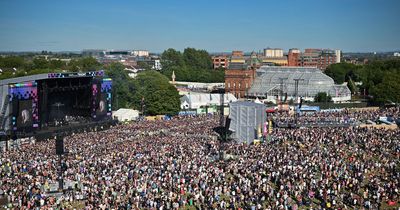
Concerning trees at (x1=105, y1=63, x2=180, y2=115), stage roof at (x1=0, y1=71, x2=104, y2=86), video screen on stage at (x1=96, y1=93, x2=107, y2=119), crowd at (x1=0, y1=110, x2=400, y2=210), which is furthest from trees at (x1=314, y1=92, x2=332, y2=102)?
stage roof at (x1=0, y1=71, x2=104, y2=86)

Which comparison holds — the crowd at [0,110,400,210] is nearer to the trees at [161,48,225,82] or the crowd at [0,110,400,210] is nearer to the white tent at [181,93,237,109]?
the white tent at [181,93,237,109]

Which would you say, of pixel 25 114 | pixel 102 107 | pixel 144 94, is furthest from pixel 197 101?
pixel 25 114

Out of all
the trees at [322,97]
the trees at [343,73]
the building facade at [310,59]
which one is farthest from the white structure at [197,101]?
the building facade at [310,59]

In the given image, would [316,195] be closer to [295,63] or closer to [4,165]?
[4,165]

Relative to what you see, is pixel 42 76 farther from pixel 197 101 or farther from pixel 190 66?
pixel 190 66

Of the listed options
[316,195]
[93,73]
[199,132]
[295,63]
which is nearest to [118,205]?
[316,195]

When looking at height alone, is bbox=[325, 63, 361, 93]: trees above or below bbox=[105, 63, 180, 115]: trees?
above
